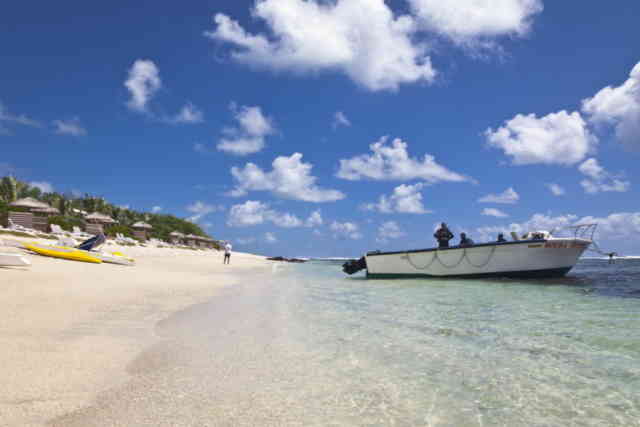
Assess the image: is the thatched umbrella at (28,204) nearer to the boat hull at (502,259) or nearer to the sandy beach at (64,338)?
the sandy beach at (64,338)

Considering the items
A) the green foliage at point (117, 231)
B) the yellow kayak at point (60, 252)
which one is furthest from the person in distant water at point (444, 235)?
the green foliage at point (117, 231)

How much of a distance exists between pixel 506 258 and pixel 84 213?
178ft

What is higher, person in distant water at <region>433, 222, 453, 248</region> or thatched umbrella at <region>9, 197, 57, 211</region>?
thatched umbrella at <region>9, 197, 57, 211</region>

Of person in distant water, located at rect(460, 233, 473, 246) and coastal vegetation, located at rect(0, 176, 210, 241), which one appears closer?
person in distant water, located at rect(460, 233, 473, 246)

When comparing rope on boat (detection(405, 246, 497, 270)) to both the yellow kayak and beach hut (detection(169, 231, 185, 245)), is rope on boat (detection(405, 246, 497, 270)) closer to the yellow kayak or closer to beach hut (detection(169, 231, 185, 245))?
the yellow kayak

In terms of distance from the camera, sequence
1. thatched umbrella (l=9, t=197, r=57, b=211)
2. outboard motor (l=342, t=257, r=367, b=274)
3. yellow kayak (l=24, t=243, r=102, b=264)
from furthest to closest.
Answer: thatched umbrella (l=9, t=197, r=57, b=211), outboard motor (l=342, t=257, r=367, b=274), yellow kayak (l=24, t=243, r=102, b=264)

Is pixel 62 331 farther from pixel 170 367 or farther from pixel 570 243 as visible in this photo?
pixel 570 243

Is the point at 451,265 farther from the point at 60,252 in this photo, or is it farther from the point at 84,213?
the point at 84,213

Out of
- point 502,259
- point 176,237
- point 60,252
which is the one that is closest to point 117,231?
point 176,237

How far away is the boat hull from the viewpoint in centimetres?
1505

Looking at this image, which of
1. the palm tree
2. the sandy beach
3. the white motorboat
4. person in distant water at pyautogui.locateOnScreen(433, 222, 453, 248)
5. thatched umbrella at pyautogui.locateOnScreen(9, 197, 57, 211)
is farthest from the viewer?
the palm tree

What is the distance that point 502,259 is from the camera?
15359 millimetres

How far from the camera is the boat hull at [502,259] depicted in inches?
593

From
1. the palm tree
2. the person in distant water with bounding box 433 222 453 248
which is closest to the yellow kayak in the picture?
the person in distant water with bounding box 433 222 453 248
